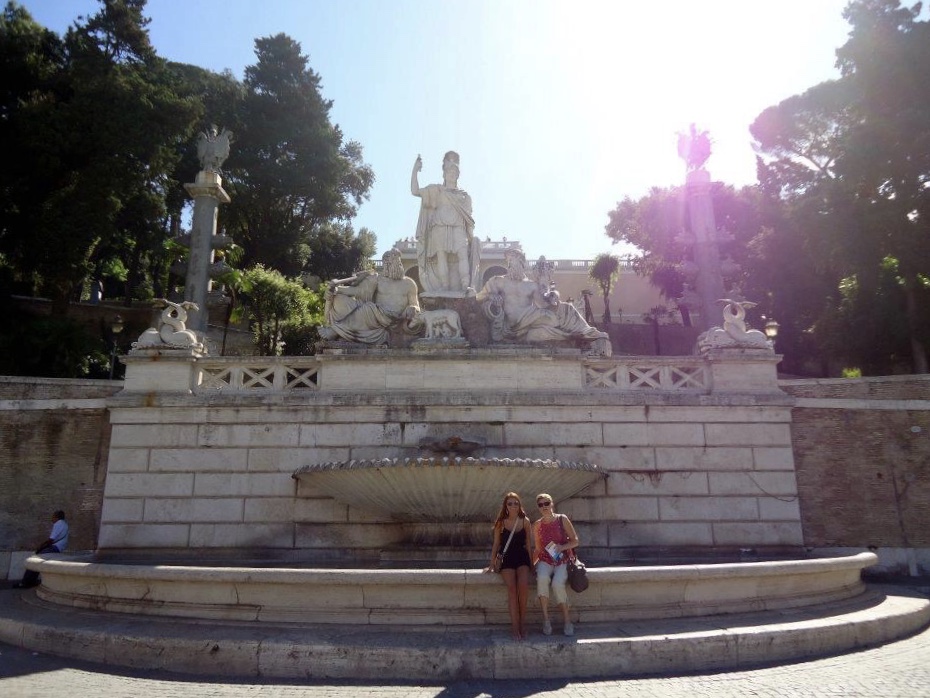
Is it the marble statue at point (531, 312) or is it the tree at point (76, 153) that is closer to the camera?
the marble statue at point (531, 312)

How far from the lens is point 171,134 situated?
3123cm

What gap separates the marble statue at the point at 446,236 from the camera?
1473 cm

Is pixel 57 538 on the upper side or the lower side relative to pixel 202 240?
lower

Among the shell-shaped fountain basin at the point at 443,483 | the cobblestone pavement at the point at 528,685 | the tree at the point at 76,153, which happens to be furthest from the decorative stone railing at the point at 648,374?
the tree at the point at 76,153

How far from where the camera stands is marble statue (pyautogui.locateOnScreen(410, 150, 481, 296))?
14.7 metres

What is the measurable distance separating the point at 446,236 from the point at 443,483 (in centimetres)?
641

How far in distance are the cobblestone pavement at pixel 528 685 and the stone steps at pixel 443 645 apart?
0.16 m

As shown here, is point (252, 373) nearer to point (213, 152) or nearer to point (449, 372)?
point (449, 372)

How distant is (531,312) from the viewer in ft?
43.9

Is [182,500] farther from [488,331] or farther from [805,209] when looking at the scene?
[805,209]

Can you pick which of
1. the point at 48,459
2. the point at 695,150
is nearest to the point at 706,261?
the point at 695,150

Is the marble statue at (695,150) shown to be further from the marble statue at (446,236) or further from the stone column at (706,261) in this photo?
the marble statue at (446,236)

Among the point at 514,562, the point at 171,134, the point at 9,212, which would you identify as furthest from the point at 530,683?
the point at 171,134

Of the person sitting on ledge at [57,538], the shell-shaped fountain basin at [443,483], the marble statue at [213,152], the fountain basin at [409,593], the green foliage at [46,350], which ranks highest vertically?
the marble statue at [213,152]
